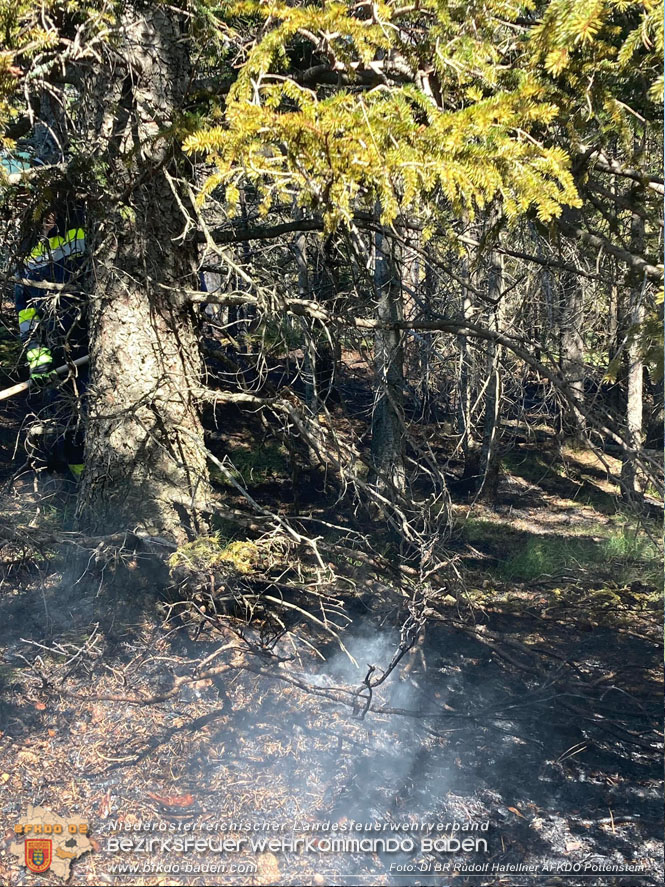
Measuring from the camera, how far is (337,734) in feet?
15.3

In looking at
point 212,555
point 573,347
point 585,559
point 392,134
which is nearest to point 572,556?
point 585,559

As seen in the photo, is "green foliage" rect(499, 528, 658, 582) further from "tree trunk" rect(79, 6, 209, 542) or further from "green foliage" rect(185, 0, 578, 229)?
"green foliage" rect(185, 0, 578, 229)

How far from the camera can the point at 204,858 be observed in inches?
145

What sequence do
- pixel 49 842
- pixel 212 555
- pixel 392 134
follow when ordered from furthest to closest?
pixel 212 555 → pixel 49 842 → pixel 392 134

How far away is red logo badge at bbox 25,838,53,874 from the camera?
3.64 m

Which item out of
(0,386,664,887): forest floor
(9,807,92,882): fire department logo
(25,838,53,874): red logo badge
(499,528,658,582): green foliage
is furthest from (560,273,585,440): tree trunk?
(25,838,53,874): red logo badge

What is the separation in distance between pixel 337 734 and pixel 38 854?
1839 mm

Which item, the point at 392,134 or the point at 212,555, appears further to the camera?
the point at 212,555

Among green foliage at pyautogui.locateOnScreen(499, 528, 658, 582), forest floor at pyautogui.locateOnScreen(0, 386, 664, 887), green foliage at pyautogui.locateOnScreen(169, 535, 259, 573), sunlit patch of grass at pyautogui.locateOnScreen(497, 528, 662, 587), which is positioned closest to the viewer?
forest floor at pyautogui.locateOnScreen(0, 386, 664, 887)

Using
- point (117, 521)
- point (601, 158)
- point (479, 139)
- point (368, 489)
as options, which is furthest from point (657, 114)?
point (117, 521)

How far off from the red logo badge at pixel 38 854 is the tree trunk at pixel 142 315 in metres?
2.17

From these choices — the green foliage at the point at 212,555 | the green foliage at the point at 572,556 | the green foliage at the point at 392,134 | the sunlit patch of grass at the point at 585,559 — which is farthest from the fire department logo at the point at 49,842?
the green foliage at the point at 572,556

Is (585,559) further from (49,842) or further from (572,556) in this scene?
(49,842)

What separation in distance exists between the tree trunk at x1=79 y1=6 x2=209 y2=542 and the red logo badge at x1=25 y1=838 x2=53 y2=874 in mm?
→ 2171
